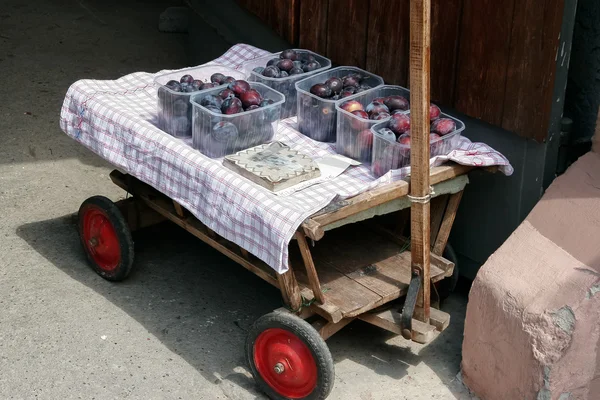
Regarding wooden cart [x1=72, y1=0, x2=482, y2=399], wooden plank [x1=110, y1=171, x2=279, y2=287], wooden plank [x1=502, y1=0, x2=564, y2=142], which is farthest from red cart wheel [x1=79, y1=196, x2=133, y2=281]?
wooden plank [x1=502, y1=0, x2=564, y2=142]

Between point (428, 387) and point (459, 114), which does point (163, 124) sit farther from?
point (428, 387)

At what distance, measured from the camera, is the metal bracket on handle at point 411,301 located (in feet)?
13.2

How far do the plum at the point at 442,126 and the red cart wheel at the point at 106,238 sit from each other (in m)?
1.64

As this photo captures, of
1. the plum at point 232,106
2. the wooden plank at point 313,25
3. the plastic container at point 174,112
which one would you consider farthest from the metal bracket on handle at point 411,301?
the wooden plank at point 313,25

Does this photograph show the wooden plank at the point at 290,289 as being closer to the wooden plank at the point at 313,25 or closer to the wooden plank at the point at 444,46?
the wooden plank at the point at 444,46

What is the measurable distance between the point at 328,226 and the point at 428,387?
0.95 metres

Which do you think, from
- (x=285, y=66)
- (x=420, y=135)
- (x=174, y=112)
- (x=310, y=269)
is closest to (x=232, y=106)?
(x=174, y=112)

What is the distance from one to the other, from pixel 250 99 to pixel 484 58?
1.11 m

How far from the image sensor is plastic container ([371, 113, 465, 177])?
13.6 feet

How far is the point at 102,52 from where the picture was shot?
789 centimetres

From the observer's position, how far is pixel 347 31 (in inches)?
203

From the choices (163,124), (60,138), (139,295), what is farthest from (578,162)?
(60,138)

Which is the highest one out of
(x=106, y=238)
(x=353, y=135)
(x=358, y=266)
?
(x=353, y=135)

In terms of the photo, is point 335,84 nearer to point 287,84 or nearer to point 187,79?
point 287,84
